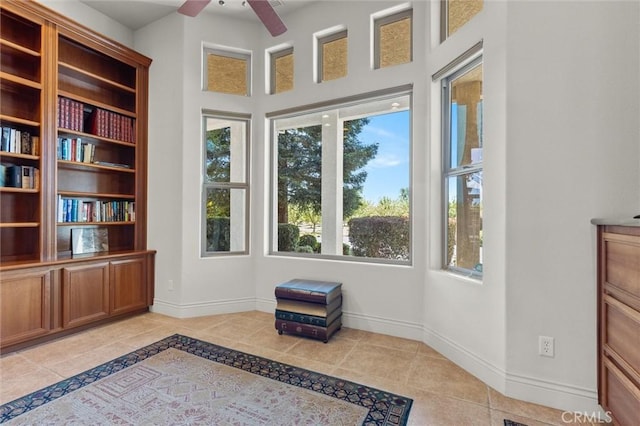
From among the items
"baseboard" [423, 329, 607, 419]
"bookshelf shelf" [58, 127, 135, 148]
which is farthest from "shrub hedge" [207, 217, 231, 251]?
"baseboard" [423, 329, 607, 419]

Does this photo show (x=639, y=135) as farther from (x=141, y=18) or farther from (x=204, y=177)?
(x=141, y=18)

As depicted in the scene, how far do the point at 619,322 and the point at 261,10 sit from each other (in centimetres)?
301

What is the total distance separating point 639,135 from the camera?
5.69 feet

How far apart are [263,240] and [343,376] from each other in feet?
6.26

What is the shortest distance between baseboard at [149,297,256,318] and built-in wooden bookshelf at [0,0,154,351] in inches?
8.6

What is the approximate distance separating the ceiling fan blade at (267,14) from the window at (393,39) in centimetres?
110

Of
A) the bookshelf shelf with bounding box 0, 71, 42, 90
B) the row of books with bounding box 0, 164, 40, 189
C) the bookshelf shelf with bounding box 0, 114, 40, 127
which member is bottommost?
the row of books with bounding box 0, 164, 40, 189

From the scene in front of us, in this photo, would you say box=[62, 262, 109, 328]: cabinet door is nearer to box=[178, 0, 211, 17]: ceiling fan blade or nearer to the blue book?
the blue book

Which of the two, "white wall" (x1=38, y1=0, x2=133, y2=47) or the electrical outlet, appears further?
"white wall" (x1=38, y1=0, x2=133, y2=47)

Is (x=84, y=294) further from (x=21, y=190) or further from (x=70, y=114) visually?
(x=70, y=114)

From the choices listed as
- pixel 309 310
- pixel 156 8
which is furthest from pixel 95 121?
pixel 309 310

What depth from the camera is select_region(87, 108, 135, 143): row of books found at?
333 cm

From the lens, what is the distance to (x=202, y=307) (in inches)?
138

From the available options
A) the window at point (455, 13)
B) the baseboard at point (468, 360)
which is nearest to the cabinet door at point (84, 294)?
the baseboard at point (468, 360)
